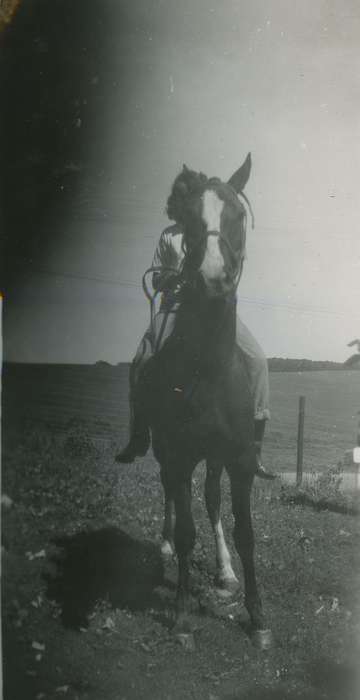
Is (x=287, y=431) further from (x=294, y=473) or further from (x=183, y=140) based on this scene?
(x=183, y=140)

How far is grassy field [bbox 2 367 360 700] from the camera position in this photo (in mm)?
2273

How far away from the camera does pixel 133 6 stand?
254 centimetres

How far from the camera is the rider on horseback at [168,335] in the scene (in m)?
2.45

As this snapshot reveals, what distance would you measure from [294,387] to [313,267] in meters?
0.52

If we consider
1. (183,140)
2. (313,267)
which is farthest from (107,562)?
(183,140)

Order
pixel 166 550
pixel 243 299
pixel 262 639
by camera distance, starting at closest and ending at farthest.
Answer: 1. pixel 262 639
2. pixel 243 299
3. pixel 166 550

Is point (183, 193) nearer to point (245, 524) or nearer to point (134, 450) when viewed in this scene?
point (134, 450)

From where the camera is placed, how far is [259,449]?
2.50m

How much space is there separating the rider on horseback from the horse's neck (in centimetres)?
7

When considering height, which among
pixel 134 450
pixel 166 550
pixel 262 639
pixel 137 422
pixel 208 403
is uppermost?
pixel 208 403

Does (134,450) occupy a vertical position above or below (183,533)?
above

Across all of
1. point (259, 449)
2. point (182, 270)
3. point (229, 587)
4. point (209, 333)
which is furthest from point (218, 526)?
point (182, 270)

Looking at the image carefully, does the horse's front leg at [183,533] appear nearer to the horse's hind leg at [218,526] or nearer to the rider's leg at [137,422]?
the horse's hind leg at [218,526]

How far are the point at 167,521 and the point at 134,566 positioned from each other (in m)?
0.23
